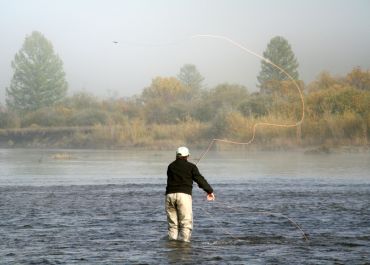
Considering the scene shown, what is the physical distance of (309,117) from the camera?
190 feet

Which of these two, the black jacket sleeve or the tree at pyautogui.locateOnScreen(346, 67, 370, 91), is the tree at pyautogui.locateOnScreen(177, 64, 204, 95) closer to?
the tree at pyautogui.locateOnScreen(346, 67, 370, 91)

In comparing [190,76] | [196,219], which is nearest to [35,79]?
[190,76]

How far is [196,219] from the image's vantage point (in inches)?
758

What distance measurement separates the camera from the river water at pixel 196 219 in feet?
45.7

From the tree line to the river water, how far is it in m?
19.9

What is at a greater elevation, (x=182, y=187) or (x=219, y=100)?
(x=219, y=100)

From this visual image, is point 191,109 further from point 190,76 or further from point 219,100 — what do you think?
point 190,76

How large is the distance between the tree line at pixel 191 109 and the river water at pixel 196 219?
1992 cm

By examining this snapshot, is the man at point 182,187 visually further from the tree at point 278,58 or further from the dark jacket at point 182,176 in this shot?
the tree at point 278,58

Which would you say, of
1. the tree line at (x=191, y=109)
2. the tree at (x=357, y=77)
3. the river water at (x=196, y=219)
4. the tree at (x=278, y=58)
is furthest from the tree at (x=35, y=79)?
the river water at (x=196, y=219)

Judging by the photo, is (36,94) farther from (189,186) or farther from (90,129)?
(189,186)

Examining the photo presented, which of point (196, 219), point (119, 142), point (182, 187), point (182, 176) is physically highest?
point (119, 142)

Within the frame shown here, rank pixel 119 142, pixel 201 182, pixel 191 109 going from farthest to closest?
pixel 191 109 < pixel 119 142 < pixel 201 182

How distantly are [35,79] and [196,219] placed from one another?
115m
